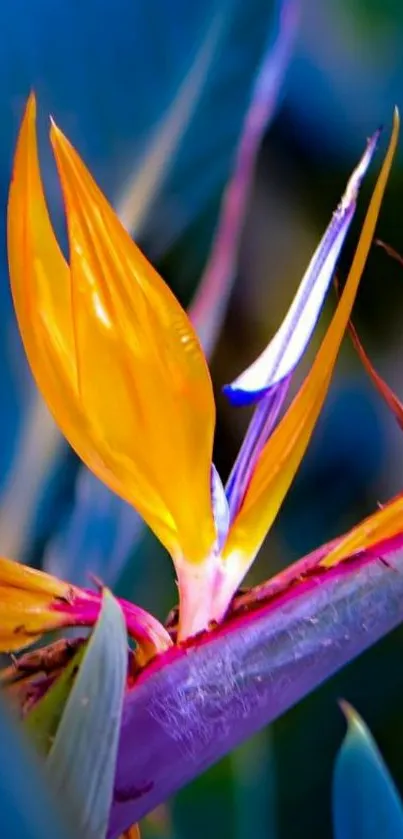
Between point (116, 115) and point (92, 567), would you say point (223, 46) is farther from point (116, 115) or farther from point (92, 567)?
point (92, 567)

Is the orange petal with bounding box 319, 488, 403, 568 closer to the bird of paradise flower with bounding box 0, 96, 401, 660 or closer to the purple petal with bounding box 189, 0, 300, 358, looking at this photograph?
the bird of paradise flower with bounding box 0, 96, 401, 660

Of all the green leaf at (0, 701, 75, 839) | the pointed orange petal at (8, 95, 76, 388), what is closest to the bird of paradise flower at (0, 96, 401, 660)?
the pointed orange petal at (8, 95, 76, 388)

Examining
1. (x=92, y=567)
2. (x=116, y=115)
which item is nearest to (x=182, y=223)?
(x=116, y=115)

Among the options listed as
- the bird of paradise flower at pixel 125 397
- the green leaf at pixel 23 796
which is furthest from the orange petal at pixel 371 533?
the green leaf at pixel 23 796

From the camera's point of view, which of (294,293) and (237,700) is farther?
(294,293)

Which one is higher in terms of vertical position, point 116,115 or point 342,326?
point 116,115

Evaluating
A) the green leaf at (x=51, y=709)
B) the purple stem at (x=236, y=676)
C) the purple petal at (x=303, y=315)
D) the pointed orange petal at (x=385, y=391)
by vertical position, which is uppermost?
the purple petal at (x=303, y=315)

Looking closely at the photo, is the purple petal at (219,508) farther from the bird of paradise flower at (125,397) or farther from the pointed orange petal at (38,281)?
the pointed orange petal at (38,281)
